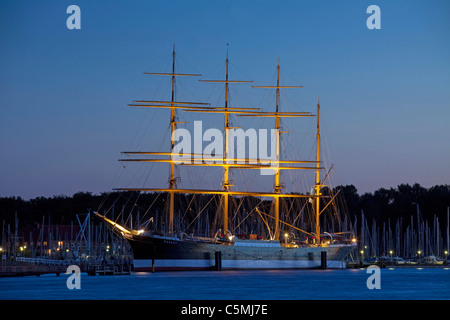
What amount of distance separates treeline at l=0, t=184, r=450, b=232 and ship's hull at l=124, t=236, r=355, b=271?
132 ft

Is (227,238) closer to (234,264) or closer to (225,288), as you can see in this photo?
(234,264)

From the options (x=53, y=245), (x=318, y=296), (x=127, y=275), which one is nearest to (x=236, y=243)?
(x=127, y=275)

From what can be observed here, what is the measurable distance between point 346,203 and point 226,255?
74.2 m

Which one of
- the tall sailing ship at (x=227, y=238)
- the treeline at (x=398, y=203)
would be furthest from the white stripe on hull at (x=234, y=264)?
the treeline at (x=398, y=203)

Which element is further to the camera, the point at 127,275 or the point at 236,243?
the point at 236,243

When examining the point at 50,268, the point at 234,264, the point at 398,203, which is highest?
the point at 398,203

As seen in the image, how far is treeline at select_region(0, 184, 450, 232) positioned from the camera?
17081 cm

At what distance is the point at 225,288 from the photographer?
258 feet

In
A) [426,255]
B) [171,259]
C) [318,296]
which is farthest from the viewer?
[426,255]

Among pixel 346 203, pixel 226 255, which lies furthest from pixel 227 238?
pixel 346 203
